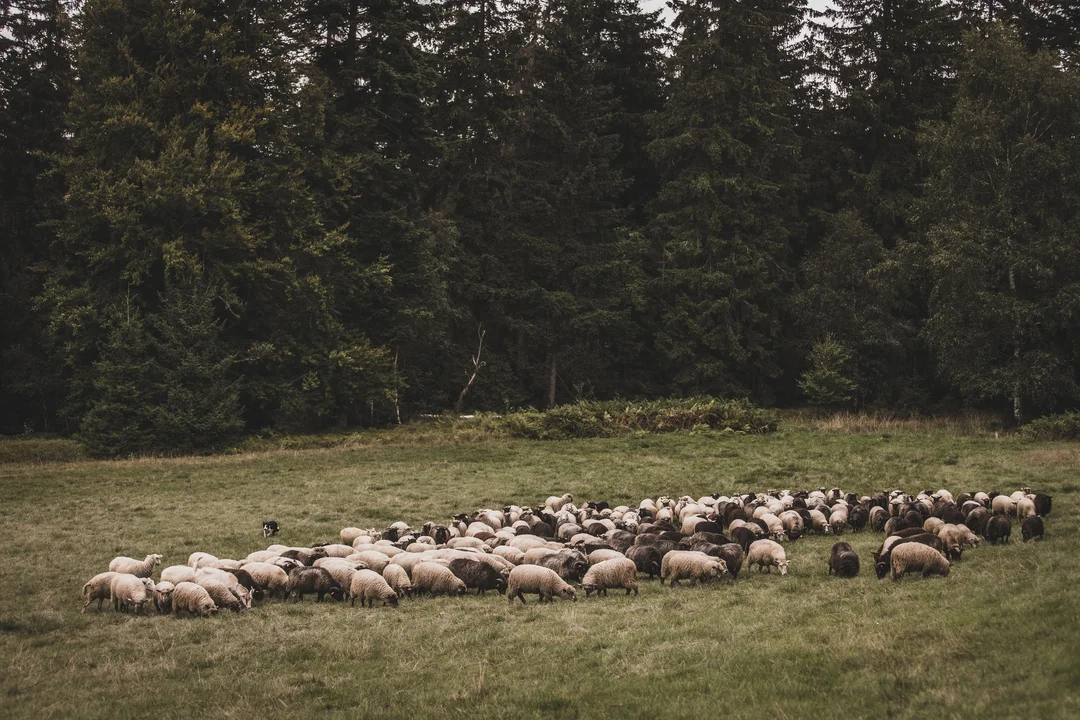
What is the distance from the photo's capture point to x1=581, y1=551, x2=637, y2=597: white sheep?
1152cm

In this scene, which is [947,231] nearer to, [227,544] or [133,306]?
[227,544]

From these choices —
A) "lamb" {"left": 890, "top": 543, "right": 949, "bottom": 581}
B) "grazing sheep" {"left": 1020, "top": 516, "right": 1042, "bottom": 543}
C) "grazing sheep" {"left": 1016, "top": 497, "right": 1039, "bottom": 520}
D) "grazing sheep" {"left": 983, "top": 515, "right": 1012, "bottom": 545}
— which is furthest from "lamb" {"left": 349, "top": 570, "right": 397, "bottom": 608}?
"grazing sheep" {"left": 1016, "top": 497, "right": 1039, "bottom": 520}

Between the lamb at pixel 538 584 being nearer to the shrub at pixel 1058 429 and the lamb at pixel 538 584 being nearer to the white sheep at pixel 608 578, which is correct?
the white sheep at pixel 608 578

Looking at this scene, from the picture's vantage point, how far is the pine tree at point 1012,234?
30234 millimetres

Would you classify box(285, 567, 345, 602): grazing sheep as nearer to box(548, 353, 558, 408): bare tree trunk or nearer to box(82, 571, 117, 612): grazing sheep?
box(82, 571, 117, 612): grazing sheep

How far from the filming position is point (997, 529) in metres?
13.2

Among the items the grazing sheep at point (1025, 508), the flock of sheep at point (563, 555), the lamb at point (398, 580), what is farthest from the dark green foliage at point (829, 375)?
the lamb at point (398, 580)

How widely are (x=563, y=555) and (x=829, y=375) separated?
29921 mm

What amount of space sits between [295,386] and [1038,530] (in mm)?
26864

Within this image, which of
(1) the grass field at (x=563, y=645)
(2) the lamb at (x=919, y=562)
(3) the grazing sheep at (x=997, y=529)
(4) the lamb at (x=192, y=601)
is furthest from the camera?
(3) the grazing sheep at (x=997, y=529)

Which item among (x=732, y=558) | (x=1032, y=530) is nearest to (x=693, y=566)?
(x=732, y=558)

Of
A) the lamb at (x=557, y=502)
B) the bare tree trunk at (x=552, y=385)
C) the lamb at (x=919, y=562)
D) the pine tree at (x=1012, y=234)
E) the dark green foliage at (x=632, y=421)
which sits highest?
the pine tree at (x=1012, y=234)

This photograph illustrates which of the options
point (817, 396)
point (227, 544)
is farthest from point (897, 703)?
point (817, 396)

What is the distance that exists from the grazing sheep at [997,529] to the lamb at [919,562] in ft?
8.61
